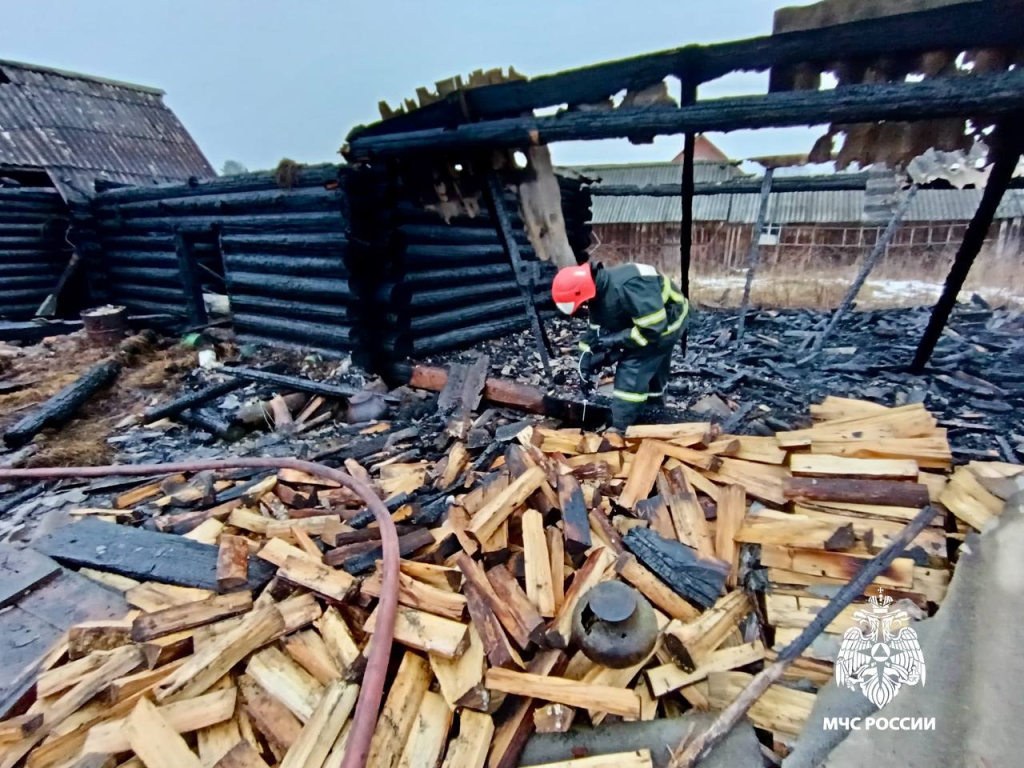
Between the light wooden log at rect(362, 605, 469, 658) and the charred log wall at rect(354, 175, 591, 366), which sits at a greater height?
the charred log wall at rect(354, 175, 591, 366)

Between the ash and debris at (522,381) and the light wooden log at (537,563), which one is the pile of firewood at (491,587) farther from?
the ash and debris at (522,381)

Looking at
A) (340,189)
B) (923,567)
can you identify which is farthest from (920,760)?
(340,189)

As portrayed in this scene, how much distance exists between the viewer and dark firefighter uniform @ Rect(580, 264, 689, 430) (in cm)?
495

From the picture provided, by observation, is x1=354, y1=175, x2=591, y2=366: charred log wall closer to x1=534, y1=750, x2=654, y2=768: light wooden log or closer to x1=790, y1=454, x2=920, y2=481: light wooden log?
x1=790, y1=454, x2=920, y2=481: light wooden log

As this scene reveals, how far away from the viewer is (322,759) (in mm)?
2314

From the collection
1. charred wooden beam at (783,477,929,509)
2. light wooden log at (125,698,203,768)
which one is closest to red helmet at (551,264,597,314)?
charred wooden beam at (783,477,929,509)

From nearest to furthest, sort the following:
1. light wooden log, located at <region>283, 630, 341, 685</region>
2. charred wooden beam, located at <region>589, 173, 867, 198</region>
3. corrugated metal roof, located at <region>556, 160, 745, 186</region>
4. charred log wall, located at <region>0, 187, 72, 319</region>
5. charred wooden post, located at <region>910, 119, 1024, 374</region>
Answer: light wooden log, located at <region>283, 630, 341, 685</region>, charred wooden post, located at <region>910, 119, 1024, 374</region>, charred wooden beam, located at <region>589, 173, 867, 198</region>, charred log wall, located at <region>0, 187, 72, 319</region>, corrugated metal roof, located at <region>556, 160, 745, 186</region>

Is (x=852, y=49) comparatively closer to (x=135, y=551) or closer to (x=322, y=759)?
(x=322, y=759)

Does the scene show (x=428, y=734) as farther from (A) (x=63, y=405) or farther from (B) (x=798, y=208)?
(B) (x=798, y=208)

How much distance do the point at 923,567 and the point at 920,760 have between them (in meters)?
1.22

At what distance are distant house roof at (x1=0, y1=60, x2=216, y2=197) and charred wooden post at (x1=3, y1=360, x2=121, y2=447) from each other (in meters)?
6.22

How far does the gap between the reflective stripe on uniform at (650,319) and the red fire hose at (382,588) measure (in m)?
2.84

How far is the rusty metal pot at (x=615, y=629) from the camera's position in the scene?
8.29ft

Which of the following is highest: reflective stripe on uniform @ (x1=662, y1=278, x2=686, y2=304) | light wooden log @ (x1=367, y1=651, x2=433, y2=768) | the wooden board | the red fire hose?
reflective stripe on uniform @ (x1=662, y1=278, x2=686, y2=304)
